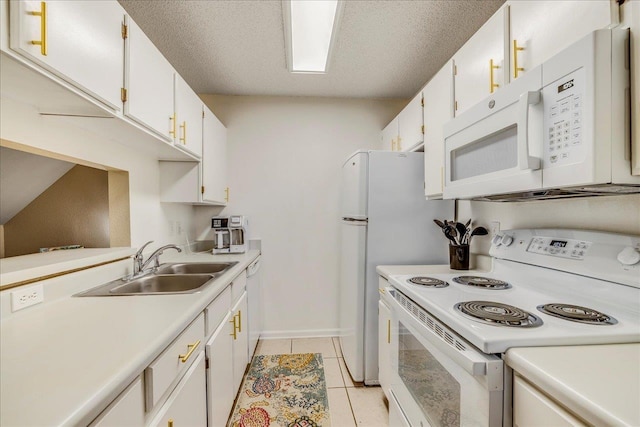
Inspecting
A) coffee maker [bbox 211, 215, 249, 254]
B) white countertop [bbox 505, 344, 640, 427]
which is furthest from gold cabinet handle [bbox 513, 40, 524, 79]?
coffee maker [bbox 211, 215, 249, 254]

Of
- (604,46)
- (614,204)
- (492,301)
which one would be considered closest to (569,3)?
(604,46)

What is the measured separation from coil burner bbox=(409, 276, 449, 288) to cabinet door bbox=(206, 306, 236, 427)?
101 cm

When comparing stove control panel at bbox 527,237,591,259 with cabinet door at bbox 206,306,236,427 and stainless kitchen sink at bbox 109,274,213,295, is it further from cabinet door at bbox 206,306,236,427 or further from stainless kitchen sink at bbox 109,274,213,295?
stainless kitchen sink at bbox 109,274,213,295

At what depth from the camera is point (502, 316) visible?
2.97ft

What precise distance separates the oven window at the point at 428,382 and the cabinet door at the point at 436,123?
0.91m

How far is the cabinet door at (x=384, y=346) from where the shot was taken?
5.55 ft

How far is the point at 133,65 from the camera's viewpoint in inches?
48.1

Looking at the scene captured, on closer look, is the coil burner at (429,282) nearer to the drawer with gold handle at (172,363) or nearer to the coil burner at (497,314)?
the coil burner at (497,314)

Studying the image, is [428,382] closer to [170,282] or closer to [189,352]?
[189,352]

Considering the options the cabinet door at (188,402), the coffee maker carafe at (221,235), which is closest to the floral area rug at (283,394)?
the cabinet door at (188,402)

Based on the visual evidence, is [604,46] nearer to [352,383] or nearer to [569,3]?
[569,3]

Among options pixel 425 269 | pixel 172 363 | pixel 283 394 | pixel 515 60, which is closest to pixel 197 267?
pixel 283 394

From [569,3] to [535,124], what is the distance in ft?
1.27

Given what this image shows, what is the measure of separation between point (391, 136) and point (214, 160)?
5.20 feet
